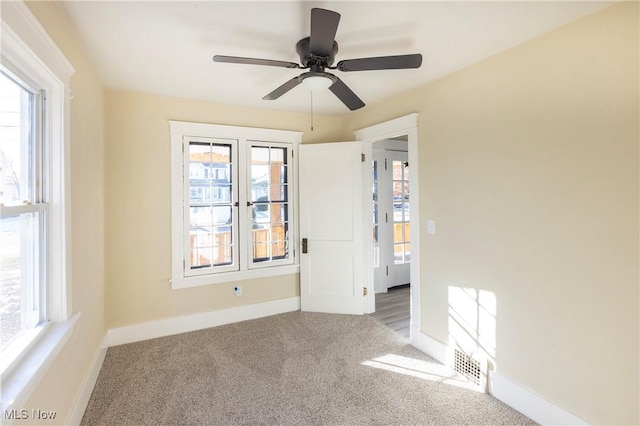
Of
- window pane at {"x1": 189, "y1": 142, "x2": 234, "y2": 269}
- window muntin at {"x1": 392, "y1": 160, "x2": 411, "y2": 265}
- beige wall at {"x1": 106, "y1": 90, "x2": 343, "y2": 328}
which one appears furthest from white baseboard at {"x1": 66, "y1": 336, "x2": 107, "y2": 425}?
window muntin at {"x1": 392, "y1": 160, "x2": 411, "y2": 265}

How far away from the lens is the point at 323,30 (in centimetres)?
154

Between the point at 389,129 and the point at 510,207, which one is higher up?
the point at 389,129

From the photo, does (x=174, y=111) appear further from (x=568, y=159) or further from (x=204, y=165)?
(x=568, y=159)

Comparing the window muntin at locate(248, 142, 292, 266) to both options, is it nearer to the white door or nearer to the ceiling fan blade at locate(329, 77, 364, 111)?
the white door

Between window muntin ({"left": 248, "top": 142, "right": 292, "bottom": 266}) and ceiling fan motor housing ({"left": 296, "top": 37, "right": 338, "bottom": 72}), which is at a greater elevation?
ceiling fan motor housing ({"left": 296, "top": 37, "right": 338, "bottom": 72})

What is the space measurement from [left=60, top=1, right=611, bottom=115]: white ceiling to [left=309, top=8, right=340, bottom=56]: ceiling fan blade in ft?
0.66

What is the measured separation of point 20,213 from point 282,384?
6.30ft

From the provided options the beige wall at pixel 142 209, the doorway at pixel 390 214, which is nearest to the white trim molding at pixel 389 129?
the doorway at pixel 390 214

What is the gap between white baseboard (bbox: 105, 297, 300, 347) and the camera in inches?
118

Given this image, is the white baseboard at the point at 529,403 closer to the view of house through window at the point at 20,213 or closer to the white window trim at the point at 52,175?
the white window trim at the point at 52,175

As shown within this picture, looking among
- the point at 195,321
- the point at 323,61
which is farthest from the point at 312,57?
the point at 195,321

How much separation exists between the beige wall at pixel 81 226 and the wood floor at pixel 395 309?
2730 mm

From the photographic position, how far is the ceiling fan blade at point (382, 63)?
1771 millimetres

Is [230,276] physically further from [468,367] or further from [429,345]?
[468,367]
